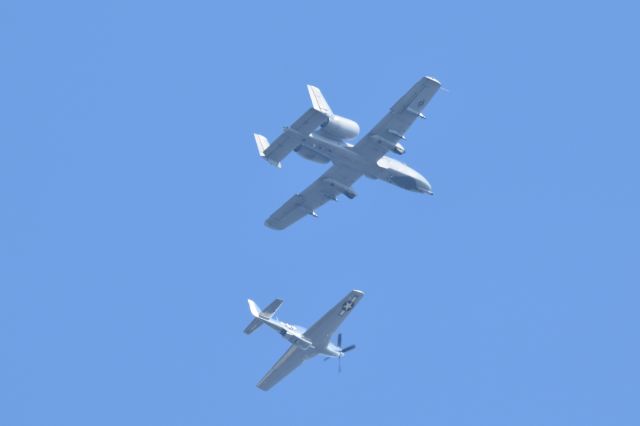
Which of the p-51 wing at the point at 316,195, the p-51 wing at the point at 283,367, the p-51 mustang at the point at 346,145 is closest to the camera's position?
the p-51 mustang at the point at 346,145

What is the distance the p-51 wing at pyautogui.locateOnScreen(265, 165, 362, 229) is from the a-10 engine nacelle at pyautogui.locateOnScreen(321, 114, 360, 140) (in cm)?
423

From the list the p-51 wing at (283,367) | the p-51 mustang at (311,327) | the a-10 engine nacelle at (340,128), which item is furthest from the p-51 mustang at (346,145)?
the p-51 wing at (283,367)

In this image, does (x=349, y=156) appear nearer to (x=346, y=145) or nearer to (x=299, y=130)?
(x=346, y=145)

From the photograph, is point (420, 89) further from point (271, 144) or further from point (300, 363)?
point (300, 363)

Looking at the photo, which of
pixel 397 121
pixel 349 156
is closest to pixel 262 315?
pixel 349 156

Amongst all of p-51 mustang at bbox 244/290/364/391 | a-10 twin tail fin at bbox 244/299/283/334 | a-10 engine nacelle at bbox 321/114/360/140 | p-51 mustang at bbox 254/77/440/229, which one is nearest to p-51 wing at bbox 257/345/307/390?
p-51 mustang at bbox 244/290/364/391

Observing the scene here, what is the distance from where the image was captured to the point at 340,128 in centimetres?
7425

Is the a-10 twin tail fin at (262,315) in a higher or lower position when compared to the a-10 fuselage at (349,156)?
lower

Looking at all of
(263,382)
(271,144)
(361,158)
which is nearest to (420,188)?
(361,158)

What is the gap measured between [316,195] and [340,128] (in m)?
9.26

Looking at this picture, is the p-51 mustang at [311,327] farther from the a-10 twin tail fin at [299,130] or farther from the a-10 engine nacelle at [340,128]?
the a-10 engine nacelle at [340,128]

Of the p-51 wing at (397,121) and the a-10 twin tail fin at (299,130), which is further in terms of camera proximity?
the a-10 twin tail fin at (299,130)

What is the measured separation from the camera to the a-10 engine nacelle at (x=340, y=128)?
242 ft

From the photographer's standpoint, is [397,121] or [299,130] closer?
[299,130]
